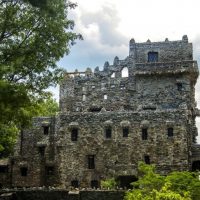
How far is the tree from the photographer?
22.6m

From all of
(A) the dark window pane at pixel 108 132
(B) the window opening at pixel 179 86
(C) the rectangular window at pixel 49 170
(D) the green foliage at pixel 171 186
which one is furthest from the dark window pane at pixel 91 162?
(D) the green foliage at pixel 171 186

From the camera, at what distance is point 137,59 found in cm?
5394

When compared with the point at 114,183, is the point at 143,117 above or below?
above

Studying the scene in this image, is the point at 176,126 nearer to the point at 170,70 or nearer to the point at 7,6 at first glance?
the point at 170,70

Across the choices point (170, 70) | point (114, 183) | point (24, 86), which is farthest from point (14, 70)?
point (170, 70)

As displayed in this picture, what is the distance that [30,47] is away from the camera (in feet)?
76.7

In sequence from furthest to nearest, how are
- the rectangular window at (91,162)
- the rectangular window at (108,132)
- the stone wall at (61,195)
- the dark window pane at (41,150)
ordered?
the dark window pane at (41,150), the rectangular window at (108,132), the rectangular window at (91,162), the stone wall at (61,195)

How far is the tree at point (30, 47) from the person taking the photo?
2261 centimetres

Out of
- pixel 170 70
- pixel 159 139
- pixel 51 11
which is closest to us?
pixel 51 11

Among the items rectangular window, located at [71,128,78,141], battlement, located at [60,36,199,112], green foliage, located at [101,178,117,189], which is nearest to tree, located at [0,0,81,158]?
green foliage, located at [101,178,117,189]

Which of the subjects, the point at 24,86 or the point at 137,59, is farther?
the point at 137,59

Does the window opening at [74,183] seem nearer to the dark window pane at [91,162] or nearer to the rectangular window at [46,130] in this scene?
the dark window pane at [91,162]

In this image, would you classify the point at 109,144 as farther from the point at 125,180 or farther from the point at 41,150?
the point at 41,150

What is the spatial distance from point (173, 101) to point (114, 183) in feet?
48.9
